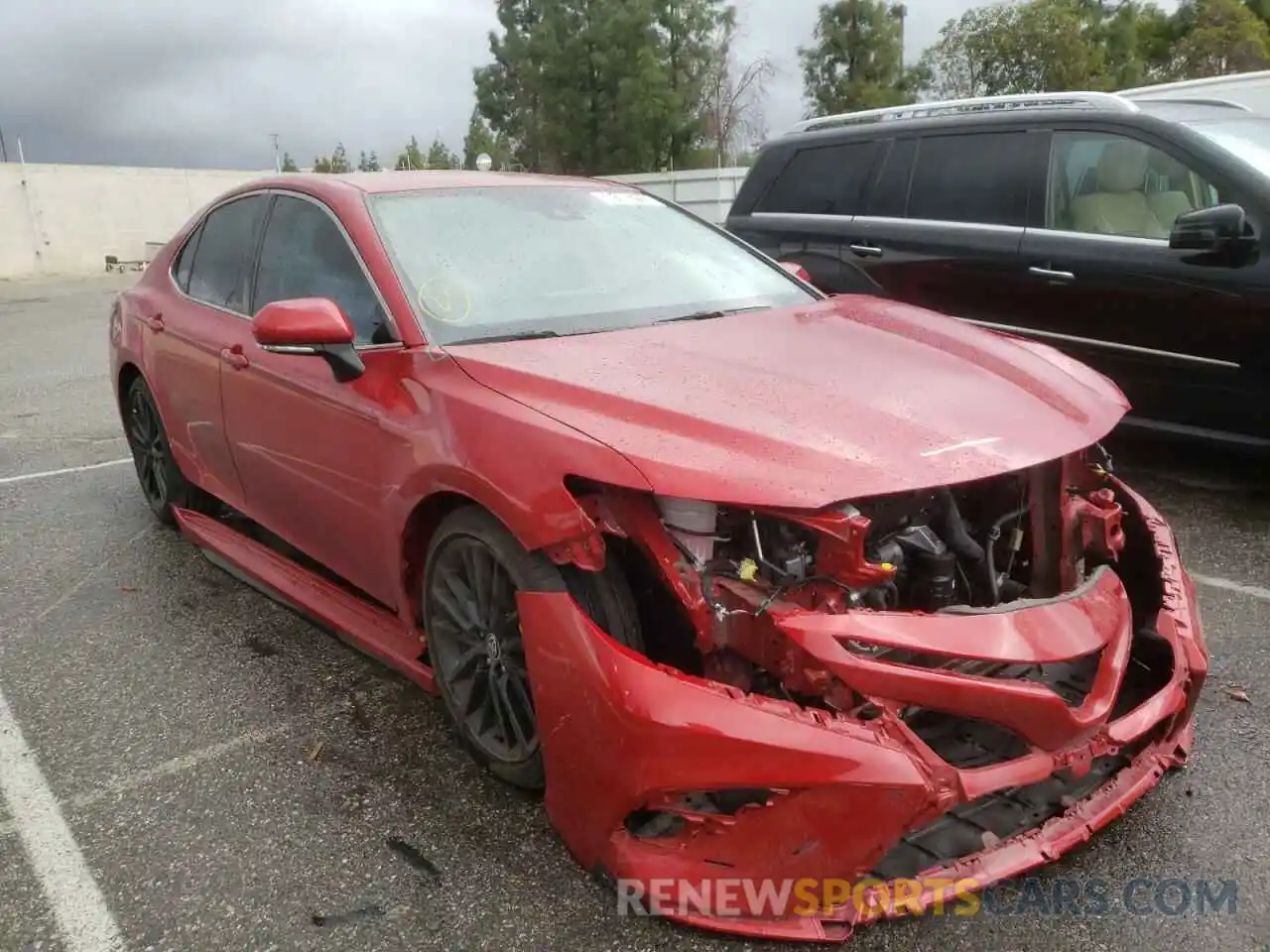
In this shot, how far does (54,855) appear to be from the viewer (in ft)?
8.46

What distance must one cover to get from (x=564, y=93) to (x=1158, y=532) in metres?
43.6

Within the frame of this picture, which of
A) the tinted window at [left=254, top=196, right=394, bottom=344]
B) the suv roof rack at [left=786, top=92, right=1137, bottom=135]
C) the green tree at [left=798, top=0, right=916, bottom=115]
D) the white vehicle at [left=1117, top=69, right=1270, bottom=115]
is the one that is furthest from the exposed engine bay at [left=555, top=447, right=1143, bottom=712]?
the green tree at [left=798, top=0, right=916, bottom=115]

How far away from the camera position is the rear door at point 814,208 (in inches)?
233

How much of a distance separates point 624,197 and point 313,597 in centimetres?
182

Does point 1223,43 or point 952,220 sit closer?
point 952,220

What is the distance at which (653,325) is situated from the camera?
3.06 meters

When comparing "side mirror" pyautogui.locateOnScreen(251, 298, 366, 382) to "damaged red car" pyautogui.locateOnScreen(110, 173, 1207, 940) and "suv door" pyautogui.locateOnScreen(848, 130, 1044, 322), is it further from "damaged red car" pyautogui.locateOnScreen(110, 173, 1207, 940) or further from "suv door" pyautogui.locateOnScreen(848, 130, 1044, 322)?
"suv door" pyautogui.locateOnScreen(848, 130, 1044, 322)

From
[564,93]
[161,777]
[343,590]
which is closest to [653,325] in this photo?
[343,590]

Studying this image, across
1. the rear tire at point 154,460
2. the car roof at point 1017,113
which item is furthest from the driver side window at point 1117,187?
the rear tire at point 154,460

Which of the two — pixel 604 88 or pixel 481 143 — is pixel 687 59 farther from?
pixel 481 143

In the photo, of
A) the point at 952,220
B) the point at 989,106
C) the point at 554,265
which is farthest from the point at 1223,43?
the point at 554,265

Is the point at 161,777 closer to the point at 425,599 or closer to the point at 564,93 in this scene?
the point at 425,599

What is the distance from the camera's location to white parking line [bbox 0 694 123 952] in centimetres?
230

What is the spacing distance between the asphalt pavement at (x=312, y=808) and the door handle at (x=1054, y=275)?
4.18 feet
